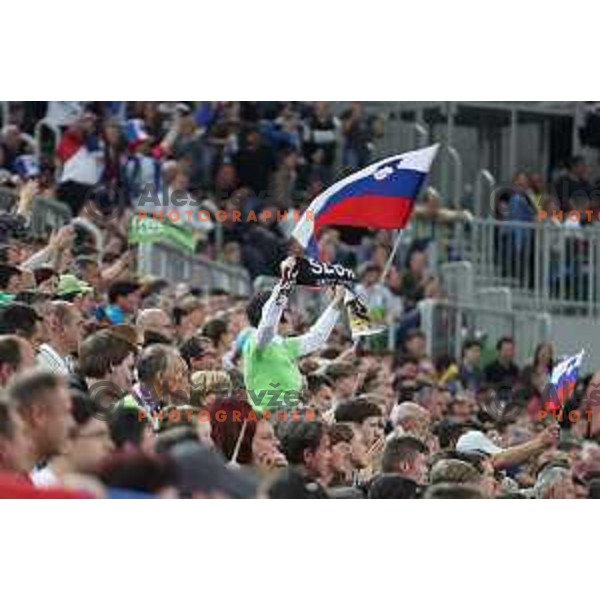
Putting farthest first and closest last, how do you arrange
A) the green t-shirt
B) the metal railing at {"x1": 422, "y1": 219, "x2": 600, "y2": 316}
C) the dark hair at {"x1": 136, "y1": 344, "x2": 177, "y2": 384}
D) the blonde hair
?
1. the metal railing at {"x1": 422, "y1": 219, "x2": 600, "y2": 316}
2. the green t-shirt
3. the blonde hair
4. the dark hair at {"x1": 136, "y1": 344, "x2": 177, "y2": 384}

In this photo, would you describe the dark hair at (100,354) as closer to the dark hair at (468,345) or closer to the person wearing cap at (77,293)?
the person wearing cap at (77,293)

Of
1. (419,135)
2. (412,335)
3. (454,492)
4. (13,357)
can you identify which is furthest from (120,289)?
(454,492)

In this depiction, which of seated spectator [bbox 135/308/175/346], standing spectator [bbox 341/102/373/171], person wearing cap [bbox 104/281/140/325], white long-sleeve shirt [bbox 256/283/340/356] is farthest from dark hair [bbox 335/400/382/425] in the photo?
standing spectator [bbox 341/102/373/171]

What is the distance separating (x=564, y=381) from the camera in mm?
14375

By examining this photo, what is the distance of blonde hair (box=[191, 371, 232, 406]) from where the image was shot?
13.6m

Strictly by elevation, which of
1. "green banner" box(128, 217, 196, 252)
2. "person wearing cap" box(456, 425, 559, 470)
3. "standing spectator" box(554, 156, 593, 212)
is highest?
"standing spectator" box(554, 156, 593, 212)

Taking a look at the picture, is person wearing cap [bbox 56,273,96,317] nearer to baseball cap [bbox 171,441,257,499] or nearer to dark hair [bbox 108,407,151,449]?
dark hair [bbox 108,407,151,449]

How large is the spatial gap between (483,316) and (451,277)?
0.89 ft

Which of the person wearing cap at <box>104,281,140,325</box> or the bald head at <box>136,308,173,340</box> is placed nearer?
the bald head at <box>136,308,173,340</box>

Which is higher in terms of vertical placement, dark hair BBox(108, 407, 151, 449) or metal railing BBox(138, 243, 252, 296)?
metal railing BBox(138, 243, 252, 296)

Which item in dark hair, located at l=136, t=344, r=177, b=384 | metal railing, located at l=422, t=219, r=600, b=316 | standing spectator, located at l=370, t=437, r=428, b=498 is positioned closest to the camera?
standing spectator, located at l=370, t=437, r=428, b=498

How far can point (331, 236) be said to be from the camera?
14211mm

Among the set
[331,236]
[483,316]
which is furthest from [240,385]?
[483,316]

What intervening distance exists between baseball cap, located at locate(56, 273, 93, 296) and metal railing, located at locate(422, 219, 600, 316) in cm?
209
